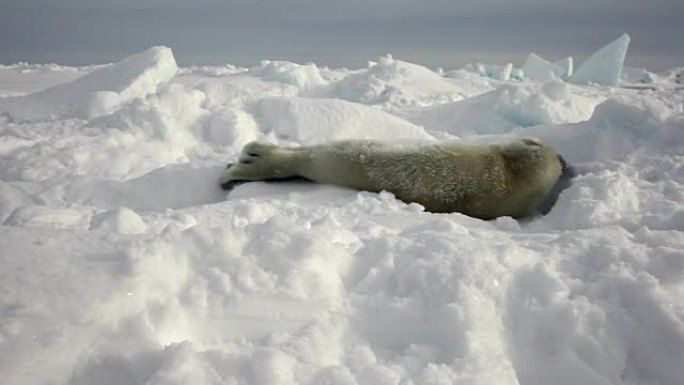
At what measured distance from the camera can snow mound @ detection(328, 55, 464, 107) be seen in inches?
388

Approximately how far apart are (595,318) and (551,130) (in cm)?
242

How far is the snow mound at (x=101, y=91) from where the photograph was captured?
6395 millimetres

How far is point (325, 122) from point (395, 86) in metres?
5.89

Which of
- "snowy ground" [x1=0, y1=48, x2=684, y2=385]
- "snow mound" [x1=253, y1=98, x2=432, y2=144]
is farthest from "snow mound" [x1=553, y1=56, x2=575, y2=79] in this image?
"snowy ground" [x1=0, y1=48, x2=684, y2=385]

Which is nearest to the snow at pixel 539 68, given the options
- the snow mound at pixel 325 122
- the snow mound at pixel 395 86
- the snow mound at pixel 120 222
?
the snow mound at pixel 395 86

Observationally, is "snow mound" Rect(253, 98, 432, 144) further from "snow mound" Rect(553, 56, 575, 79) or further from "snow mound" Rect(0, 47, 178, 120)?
"snow mound" Rect(553, 56, 575, 79)

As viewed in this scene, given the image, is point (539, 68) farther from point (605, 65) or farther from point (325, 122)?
point (325, 122)

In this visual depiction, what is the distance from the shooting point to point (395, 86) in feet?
34.9

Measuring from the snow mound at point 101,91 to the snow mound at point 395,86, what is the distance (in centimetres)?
322

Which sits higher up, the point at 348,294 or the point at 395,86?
the point at 348,294

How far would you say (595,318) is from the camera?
1.51 metres

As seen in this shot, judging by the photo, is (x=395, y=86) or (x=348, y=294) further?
(x=395, y=86)

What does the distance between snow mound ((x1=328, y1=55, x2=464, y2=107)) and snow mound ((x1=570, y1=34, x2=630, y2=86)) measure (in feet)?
11.3

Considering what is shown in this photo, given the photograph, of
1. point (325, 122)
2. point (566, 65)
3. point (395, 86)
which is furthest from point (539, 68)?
point (325, 122)
